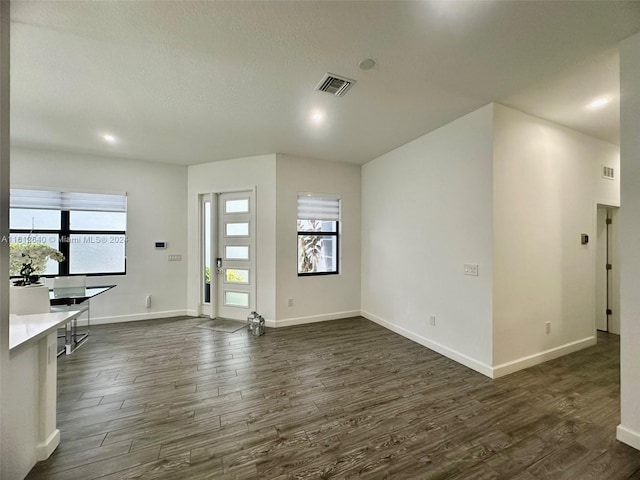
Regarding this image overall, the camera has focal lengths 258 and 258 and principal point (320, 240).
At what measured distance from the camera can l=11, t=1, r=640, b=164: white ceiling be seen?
167cm

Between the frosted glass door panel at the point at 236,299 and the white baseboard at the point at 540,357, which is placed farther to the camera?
the frosted glass door panel at the point at 236,299

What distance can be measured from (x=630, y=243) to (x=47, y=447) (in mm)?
4256

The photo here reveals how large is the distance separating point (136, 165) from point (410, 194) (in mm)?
4850

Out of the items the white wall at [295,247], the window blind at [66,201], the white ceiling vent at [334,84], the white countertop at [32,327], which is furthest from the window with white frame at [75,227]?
the white ceiling vent at [334,84]

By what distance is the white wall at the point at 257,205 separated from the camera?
175 inches

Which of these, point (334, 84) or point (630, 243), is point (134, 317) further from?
point (630, 243)

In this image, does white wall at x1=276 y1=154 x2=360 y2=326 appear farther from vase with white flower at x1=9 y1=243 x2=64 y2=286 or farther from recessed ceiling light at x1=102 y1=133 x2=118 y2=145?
vase with white flower at x1=9 y1=243 x2=64 y2=286

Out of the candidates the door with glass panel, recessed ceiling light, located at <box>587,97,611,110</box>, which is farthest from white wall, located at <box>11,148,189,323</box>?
recessed ceiling light, located at <box>587,97,611,110</box>

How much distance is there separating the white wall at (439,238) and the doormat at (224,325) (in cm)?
239

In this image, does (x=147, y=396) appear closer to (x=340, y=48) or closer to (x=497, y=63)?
(x=340, y=48)

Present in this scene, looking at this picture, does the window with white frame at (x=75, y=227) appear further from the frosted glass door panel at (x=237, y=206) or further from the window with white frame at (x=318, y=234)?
the window with white frame at (x=318, y=234)

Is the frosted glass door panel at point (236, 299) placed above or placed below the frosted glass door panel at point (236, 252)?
below

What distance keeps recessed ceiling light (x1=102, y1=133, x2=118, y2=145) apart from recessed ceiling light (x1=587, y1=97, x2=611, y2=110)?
19.3 feet

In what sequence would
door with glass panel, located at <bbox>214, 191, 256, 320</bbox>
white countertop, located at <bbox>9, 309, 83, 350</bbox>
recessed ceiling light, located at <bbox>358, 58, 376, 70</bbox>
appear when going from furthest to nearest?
door with glass panel, located at <bbox>214, 191, 256, 320</bbox>, recessed ceiling light, located at <bbox>358, 58, 376, 70</bbox>, white countertop, located at <bbox>9, 309, 83, 350</bbox>
